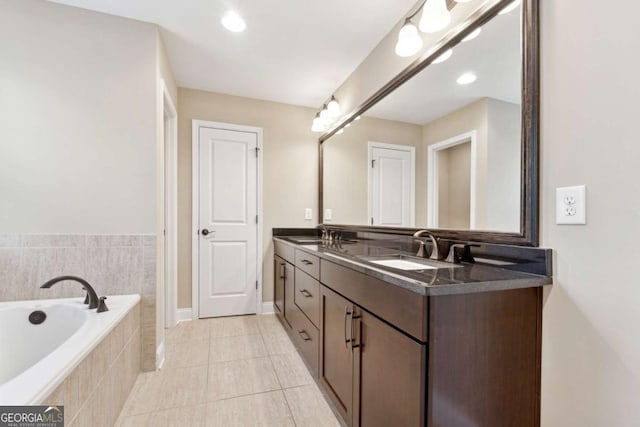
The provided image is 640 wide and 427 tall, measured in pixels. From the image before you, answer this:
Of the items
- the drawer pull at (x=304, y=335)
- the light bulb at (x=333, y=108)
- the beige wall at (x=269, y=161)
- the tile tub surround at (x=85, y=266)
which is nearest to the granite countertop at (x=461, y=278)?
the drawer pull at (x=304, y=335)

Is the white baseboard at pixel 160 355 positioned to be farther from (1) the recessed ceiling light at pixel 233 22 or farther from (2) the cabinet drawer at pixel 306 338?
(1) the recessed ceiling light at pixel 233 22

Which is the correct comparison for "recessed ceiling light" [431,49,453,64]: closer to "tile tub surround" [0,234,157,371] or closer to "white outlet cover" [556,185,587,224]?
"white outlet cover" [556,185,587,224]

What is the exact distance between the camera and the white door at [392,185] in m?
1.86

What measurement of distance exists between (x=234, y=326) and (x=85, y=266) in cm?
138

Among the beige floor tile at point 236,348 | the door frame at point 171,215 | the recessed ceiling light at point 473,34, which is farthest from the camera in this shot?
the door frame at point 171,215

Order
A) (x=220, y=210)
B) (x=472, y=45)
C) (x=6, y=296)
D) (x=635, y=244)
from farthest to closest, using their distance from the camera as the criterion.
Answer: (x=220, y=210) → (x=6, y=296) → (x=472, y=45) → (x=635, y=244)

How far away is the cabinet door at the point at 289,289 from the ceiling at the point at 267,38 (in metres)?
1.79

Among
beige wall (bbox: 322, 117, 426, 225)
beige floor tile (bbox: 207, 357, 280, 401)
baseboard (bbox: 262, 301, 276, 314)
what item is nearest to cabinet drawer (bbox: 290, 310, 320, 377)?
beige floor tile (bbox: 207, 357, 280, 401)

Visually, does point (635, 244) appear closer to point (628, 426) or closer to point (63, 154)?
point (628, 426)

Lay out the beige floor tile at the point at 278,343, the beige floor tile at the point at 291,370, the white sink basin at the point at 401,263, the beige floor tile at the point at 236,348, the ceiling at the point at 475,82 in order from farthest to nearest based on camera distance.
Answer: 1. the beige floor tile at the point at 278,343
2. the beige floor tile at the point at 236,348
3. the beige floor tile at the point at 291,370
4. the white sink basin at the point at 401,263
5. the ceiling at the point at 475,82

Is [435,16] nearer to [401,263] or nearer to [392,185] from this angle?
[392,185]

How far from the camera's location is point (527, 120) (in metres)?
1.07

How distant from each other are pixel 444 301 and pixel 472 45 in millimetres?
1241

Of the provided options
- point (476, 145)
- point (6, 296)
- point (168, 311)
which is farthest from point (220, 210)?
point (476, 145)
